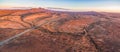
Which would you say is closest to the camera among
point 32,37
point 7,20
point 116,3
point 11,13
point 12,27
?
point 32,37

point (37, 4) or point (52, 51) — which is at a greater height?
point (37, 4)

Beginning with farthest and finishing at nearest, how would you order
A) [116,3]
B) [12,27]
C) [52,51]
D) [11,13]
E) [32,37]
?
[116,3] < [11,13] < [12,27] < [32,37] < [52,51]

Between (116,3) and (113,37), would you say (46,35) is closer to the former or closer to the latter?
(113,37)

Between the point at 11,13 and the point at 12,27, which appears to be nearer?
the point at 12,27

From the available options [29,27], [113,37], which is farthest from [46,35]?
[113,37]

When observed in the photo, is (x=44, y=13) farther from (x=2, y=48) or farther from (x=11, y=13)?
(x=2, y=48)

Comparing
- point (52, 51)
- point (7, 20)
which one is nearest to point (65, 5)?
point (7, 20)
